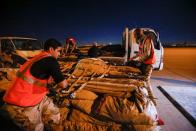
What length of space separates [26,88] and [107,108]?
4.98 ft

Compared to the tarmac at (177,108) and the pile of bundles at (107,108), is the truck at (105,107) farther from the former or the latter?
the tarmac at (177,108)

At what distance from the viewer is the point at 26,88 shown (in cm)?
301

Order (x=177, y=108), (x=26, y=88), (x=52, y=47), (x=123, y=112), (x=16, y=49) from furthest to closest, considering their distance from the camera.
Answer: (x=16, y=49)
(x=177, y=108)
(x=123, y=112)
(x=52, y=47)
(x=26, y=88)

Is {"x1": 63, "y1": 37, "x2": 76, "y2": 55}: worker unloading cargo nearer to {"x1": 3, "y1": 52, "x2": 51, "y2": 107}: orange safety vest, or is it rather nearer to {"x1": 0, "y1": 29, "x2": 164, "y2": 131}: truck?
{"x1": 0, "y1": 29, "x2": 164, "y2": 131}: truck

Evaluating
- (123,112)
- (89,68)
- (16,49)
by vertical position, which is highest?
(16,49)

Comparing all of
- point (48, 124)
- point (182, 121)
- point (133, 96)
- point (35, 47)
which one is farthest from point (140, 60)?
point (35, 47)

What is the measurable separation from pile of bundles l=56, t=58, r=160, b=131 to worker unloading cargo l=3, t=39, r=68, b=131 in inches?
36.4

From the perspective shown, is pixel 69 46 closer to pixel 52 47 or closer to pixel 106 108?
pixel 106 108

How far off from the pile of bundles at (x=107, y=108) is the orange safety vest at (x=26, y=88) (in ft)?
3.63

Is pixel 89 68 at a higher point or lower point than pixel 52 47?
lower

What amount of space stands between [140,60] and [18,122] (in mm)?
4889

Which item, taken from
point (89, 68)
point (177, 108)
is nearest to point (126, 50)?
point (177, 108)

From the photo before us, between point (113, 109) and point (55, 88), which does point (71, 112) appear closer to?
point (55, 88)

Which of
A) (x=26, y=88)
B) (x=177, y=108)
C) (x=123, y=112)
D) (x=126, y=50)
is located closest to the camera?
(x=26, y=88)
